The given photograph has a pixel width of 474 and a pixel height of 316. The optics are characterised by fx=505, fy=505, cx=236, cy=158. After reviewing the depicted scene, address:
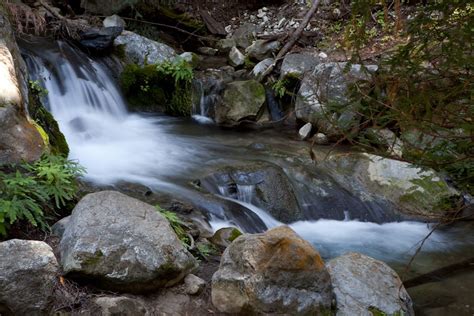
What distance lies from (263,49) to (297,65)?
1495 mm

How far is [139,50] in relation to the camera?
10391mm

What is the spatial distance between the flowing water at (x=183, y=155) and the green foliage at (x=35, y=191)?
1.69 m

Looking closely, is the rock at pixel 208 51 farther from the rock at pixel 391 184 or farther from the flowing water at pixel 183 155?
the rock at pixel 391 184

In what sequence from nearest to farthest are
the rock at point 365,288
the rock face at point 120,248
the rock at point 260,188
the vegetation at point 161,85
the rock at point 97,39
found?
the rock face at point 120,248 < the rock at point 365,288 < the rock at point 260,188 < the vegetation at point 161,85 < the rock at point 97,39

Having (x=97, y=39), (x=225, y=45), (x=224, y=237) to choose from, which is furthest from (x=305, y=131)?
(x=97, y=39)

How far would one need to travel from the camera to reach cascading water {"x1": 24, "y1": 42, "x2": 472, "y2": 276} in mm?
6254

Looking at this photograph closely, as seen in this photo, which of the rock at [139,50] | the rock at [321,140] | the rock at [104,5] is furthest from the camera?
the rock at [104,5]

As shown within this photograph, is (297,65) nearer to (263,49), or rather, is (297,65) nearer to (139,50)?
(263,49)

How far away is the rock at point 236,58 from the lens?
446 inches

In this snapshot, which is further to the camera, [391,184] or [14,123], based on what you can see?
[391,184]

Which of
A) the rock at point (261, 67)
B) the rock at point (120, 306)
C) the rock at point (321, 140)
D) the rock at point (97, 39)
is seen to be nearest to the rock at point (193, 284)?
the rock at point (120, 306)

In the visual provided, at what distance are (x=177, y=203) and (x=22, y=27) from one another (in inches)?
243

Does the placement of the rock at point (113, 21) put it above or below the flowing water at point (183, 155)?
above

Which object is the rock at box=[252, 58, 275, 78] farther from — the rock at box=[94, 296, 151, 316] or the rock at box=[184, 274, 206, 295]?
the rock at box=[94, 296, 151, 316]
